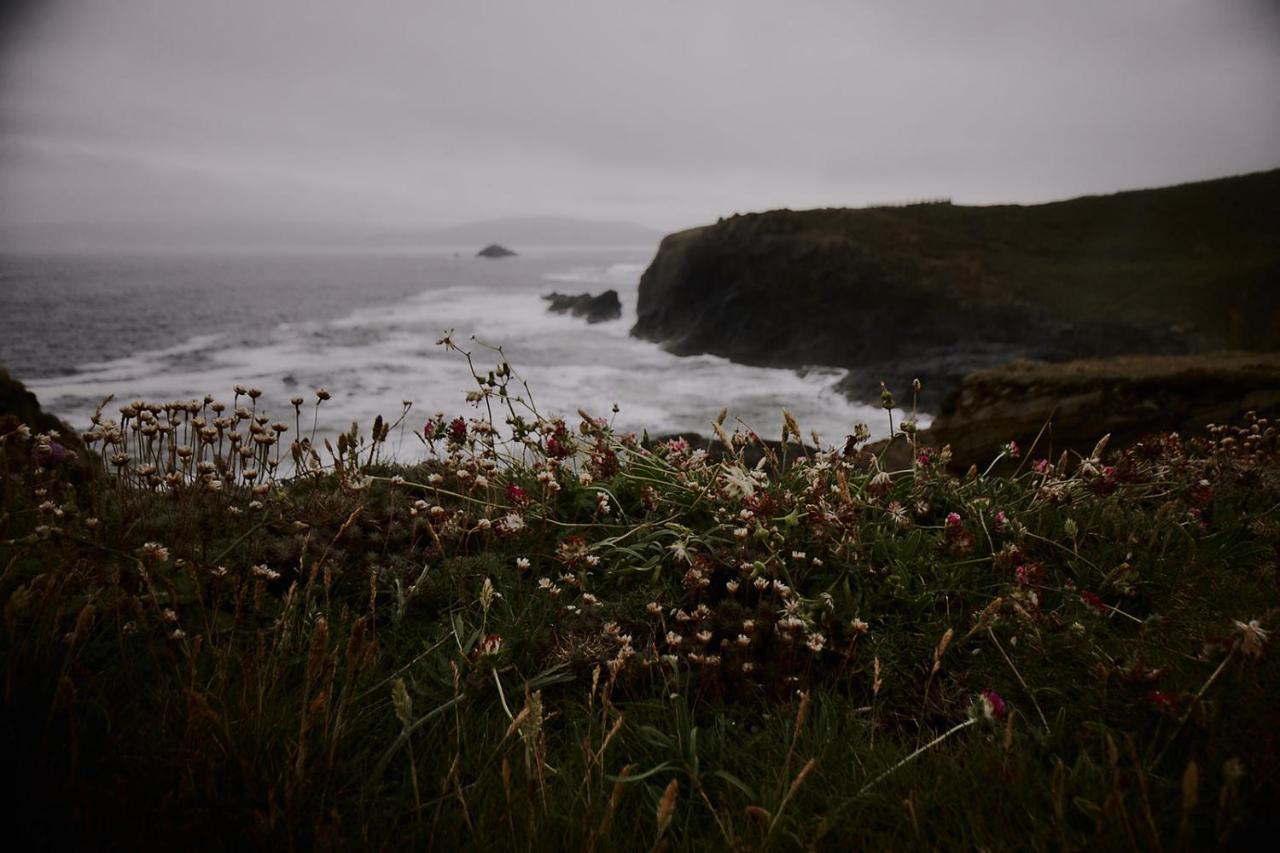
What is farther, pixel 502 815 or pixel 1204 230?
pixel 1204 230

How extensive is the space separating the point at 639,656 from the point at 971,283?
39018 millimetres

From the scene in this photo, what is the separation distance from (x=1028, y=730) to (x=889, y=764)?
56cm

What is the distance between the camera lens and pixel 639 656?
2549 mm

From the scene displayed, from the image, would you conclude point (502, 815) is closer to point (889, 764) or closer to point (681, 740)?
point (681, 740)

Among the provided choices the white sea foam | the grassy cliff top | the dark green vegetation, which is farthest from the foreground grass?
the grassy cliff top

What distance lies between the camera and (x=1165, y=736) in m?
2.04

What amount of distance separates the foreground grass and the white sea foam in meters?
13.5

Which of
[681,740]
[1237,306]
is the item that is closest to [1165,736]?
[681,740]

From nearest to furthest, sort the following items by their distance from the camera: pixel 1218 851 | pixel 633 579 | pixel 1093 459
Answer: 1. pixel 1218 851
2. pixel 633 579
3. pixel 1093 459

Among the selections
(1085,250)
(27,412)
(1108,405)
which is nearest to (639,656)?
(27,412)

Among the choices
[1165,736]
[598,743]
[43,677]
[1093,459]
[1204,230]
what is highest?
[1204,230]

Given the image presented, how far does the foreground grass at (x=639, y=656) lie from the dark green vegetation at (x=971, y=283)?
24.9m

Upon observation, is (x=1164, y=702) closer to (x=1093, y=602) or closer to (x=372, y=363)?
(x=1093, y=602)

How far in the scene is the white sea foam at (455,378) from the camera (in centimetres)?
2577
